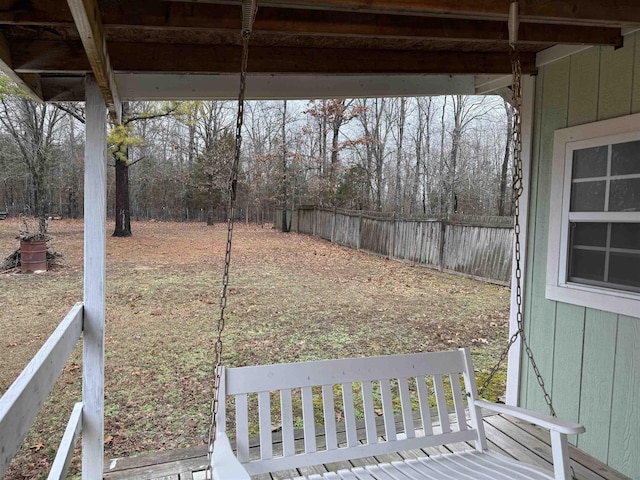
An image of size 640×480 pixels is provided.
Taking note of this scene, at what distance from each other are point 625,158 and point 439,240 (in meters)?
5.48

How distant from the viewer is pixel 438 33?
1805 millimetres

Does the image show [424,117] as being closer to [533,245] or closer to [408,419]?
[533,245]

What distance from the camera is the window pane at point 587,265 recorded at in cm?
228

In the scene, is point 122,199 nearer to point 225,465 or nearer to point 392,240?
point 392,240

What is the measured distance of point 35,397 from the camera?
42.6 inches

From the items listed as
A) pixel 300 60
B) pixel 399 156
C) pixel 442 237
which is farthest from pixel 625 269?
pixel 399 156

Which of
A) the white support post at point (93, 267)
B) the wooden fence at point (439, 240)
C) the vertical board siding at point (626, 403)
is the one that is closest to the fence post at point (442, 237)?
the wooden fence at point (439, 240)

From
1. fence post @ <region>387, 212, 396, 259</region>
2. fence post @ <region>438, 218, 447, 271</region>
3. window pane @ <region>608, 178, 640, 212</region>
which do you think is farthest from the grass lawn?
window pane @ <region>608, 178, 640, 212</region>

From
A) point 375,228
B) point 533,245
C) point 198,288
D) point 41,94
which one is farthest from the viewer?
point 375,228

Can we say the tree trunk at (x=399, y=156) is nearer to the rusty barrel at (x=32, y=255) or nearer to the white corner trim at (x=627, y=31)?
the rusty barrel at (x=32, y=255)

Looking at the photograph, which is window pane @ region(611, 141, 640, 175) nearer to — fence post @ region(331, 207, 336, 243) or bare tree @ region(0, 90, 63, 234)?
bare tree @ region(0, 90, 63, 234)

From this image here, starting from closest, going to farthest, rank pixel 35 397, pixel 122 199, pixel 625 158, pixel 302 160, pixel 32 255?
pixel 35 397 < pixel 625 158 < pixel 32 255 < pixel 122 199 < pixel 302 160

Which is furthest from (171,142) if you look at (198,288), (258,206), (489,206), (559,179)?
(559,179)

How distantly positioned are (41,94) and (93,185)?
0.65 metres
